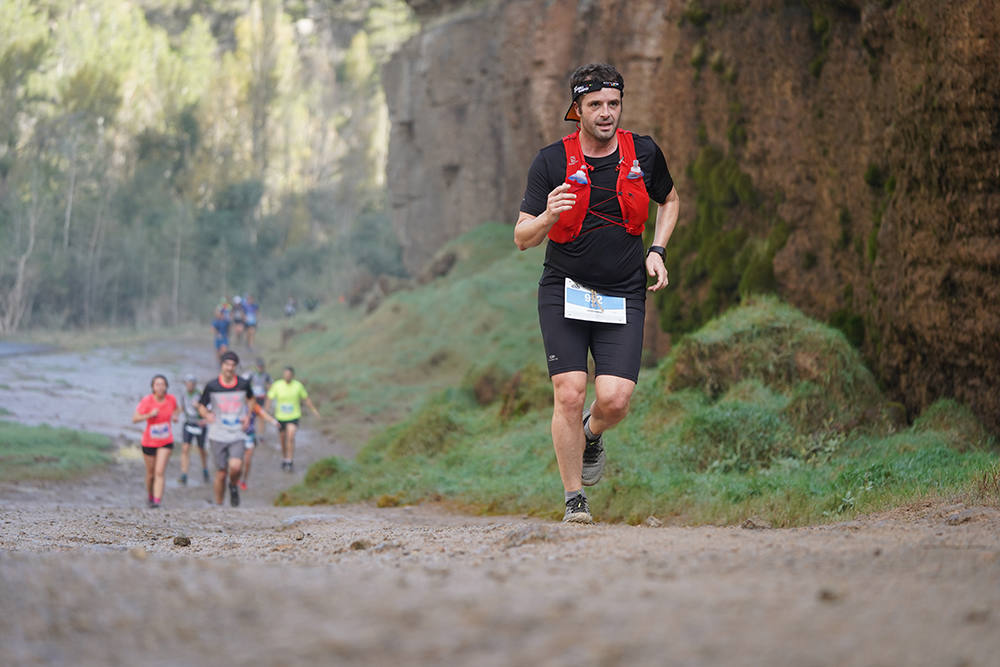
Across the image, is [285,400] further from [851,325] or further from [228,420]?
[851,325]

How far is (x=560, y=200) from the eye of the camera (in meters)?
5.22

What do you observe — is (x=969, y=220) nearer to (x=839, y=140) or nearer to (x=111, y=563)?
(x=839, y=140)

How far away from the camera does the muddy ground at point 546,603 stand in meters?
2.39

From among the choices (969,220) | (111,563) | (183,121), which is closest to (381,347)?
(969,220)

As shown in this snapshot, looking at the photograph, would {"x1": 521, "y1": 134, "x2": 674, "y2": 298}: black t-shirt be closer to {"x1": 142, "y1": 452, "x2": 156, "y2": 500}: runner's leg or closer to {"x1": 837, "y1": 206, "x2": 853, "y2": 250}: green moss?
{"x1": 837, "y1": 206, "x2": 853, "y2": 250}: green moss

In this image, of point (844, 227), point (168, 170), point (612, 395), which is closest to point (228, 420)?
point (844, 227)

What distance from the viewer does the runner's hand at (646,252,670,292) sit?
18.2ft

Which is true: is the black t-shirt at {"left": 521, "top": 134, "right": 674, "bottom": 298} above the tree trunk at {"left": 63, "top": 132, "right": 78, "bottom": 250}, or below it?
below

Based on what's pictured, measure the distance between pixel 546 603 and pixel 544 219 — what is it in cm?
277

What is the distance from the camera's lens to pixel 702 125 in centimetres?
1371

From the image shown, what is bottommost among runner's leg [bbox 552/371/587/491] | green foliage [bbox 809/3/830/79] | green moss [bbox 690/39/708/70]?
runner's leg [bbox 552/371/587/491]

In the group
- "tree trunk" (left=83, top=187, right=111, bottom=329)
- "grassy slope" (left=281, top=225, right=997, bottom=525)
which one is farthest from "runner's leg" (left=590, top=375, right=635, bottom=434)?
"tree trunk" (left=83, top=187, right=111, bottom=329)

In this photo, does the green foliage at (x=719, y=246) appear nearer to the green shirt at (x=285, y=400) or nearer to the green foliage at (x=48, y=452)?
the green shirt at (x=285, y=400)

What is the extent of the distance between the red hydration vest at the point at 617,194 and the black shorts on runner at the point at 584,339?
0.33 meters
